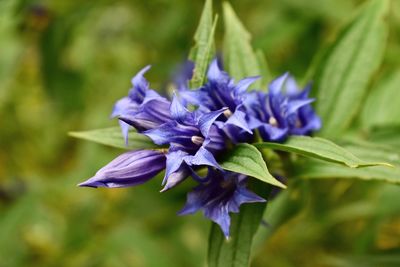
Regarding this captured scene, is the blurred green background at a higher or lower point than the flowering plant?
lower

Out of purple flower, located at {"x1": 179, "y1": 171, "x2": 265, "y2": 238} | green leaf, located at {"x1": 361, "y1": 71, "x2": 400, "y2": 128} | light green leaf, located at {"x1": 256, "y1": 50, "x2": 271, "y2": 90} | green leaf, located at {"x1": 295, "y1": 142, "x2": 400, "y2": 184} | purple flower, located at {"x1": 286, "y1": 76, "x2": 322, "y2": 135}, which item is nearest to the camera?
purple flower, located at {"x1": 179, "y1": 171, "x2": 265, "y2": 238}

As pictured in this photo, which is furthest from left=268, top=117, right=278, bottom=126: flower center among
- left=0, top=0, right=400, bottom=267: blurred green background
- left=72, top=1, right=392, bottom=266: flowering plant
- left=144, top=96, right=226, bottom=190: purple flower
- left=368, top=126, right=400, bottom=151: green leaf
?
left=0, top=0, right=400, bottom=267: blurred green background

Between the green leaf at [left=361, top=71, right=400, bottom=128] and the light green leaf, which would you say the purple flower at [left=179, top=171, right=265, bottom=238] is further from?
the green leaf at [left=361, top=71, right=400, bottom=128]

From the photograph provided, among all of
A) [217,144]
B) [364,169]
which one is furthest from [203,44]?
[364,169]

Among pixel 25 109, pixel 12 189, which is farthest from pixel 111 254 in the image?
pixel 25 109

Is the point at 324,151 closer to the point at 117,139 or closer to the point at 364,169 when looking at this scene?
the point at 364,169

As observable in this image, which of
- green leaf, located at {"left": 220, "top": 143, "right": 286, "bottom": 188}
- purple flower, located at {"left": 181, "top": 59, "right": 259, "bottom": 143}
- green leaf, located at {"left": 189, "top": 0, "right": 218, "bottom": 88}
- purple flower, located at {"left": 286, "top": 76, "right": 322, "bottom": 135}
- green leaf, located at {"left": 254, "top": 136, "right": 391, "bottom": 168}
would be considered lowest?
purple flower, located at {"left": 286, "top": 76, "right": 322, "bottom": 135}

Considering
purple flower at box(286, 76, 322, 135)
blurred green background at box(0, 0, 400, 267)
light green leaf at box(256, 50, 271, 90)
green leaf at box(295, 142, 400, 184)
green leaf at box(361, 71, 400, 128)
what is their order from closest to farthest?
green leaf at box(295, 142, 400, 184) → purple flower at box(286, 76, 322, 135) → light green leaf at box(256, 50, 271, 90) → green leaf at box(361, 71, 400, 128) → blurred green background at box(0, 0, 400, 267)

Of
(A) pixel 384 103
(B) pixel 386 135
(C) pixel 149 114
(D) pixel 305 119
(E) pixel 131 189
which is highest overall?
(C) pixel 149 114
